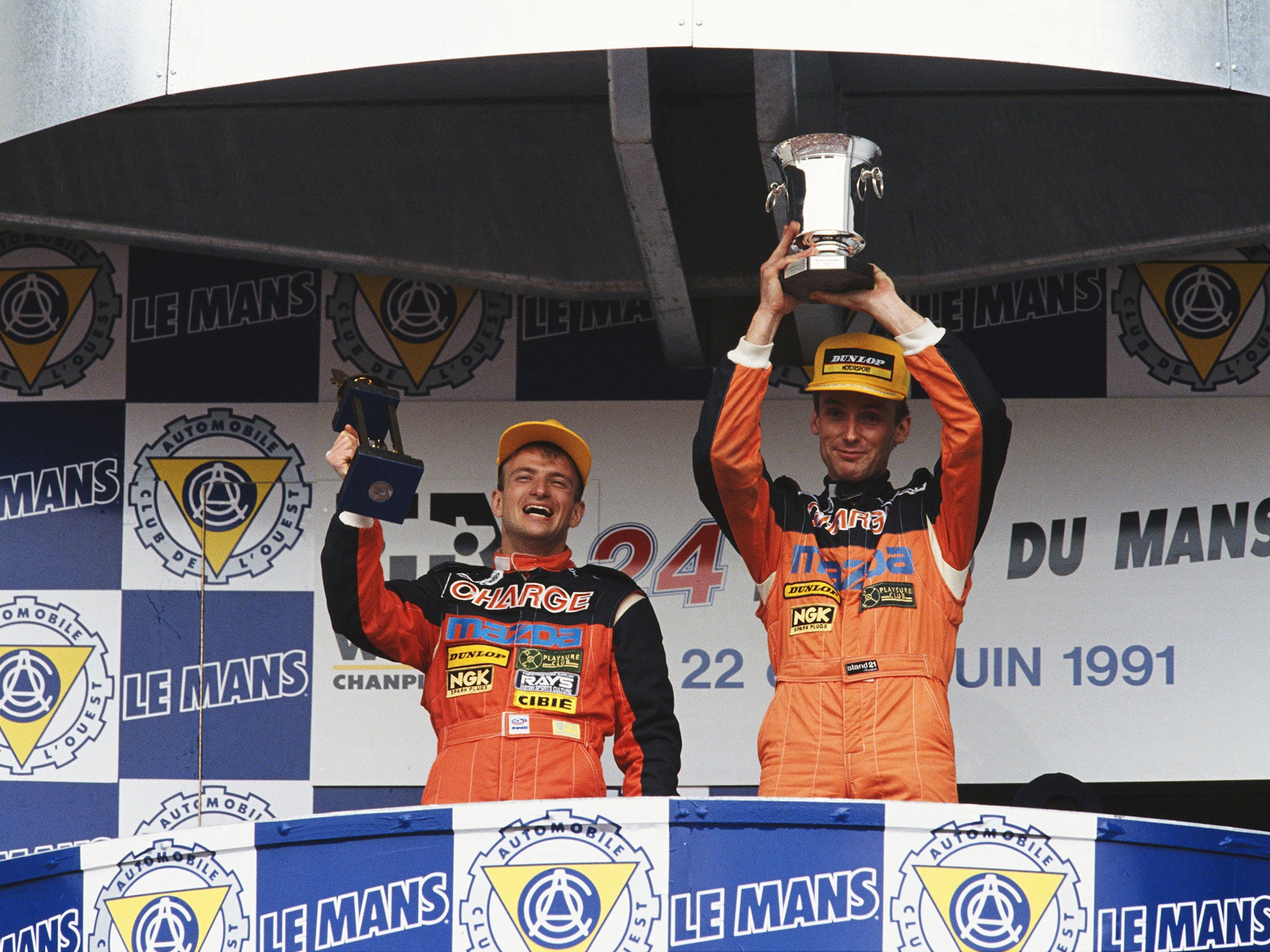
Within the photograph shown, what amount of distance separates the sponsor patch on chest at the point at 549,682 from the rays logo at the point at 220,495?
137cm

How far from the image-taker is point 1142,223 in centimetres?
393

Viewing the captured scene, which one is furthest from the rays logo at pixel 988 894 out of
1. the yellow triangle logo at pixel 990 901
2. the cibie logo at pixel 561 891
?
the cibie logo at pixel 561 891

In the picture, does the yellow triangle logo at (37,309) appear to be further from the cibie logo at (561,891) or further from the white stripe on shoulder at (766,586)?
the cibie logo at (561,891)

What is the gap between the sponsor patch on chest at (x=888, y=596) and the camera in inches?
113

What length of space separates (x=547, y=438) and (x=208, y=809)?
1498mm

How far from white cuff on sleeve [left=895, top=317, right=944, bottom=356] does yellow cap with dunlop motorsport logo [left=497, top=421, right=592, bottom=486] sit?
689 mm

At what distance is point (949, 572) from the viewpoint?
2934mm

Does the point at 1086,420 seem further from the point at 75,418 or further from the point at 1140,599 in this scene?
the point at 75,418

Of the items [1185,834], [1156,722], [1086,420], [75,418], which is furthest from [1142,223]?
[75,418]

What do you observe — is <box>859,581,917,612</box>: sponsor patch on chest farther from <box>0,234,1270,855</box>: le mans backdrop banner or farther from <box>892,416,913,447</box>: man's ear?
<box>0,234,1270,855</box>: le mans backdrop banner

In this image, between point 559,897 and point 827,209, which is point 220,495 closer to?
point 827,209

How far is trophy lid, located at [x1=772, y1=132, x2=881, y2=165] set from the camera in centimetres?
293

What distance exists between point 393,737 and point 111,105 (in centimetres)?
178

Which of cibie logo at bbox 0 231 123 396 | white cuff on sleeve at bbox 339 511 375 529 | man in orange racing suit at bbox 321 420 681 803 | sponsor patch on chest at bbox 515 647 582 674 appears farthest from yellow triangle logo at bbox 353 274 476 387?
sponsor patch on chest at bbox 515 647 582 674
